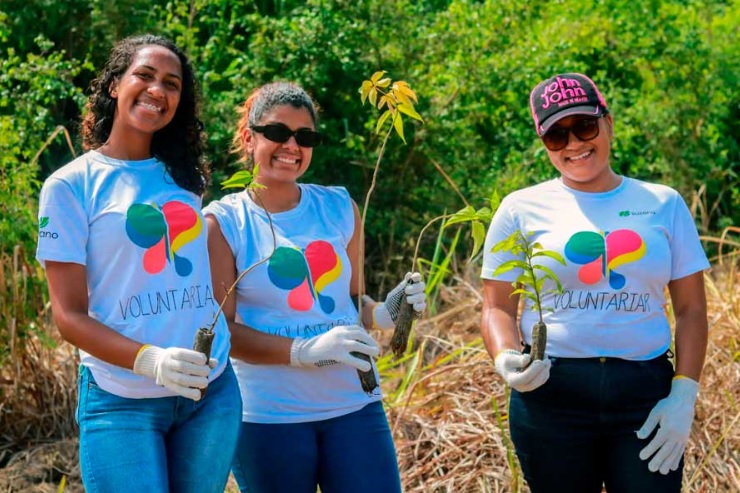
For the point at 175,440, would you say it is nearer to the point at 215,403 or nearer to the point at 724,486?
the point at 215,403

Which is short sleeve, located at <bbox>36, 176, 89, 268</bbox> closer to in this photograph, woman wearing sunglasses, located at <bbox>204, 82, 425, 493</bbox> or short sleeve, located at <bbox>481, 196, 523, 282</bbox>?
woman wearing sunglasses, located at <bbox>204, 82, 425, 493</bbox>

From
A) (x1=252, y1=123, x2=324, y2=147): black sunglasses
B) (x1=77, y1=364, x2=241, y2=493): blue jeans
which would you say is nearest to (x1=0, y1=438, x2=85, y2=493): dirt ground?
(x1=77, y1=364, x2=241, y2=493): blue jeans

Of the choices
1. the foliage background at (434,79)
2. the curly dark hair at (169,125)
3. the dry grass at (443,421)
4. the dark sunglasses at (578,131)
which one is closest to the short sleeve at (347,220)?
the curly dark hair at (169,125)

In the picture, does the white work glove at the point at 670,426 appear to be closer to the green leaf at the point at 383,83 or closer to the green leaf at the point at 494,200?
the green leaf at the point at 494,200

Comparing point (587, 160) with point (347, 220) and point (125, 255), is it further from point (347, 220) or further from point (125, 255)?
point (125, 255)

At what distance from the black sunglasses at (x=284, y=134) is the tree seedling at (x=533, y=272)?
25.6 inches

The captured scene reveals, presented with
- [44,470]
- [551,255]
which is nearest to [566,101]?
[551,255]

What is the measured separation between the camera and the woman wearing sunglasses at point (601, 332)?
2.88m

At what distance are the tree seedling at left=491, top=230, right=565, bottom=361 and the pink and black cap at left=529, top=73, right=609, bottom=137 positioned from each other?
13.5 inches

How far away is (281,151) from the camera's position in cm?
318

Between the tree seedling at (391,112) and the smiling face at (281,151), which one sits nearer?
the tree seedling at (391,112)

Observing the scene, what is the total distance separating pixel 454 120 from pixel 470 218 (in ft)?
14.7

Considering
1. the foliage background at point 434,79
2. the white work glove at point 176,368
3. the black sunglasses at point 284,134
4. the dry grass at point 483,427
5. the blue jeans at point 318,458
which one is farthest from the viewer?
the foliage background at point 434,79

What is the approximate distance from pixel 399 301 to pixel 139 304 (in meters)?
0.80
